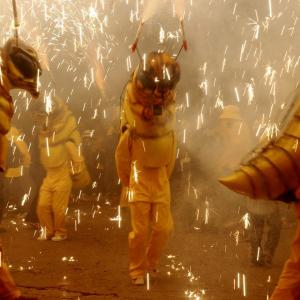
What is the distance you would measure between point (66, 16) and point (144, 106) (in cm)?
938

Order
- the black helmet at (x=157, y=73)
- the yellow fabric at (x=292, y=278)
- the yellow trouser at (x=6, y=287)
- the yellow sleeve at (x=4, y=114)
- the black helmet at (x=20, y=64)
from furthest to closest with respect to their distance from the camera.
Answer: the black helmet at (x=157, y=73), the black helmet at (x=20, y=64), the yellow sleeve at (x=4, y=114), the yellow trouser at (x=6, y=287), the yellow fabric at (x=292, y=278)

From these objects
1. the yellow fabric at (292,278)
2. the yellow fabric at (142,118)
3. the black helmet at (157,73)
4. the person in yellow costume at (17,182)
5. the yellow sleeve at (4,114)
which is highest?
the black helmet at (157,73)

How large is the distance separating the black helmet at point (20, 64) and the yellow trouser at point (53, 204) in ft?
12.1

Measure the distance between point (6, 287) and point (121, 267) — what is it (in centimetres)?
267

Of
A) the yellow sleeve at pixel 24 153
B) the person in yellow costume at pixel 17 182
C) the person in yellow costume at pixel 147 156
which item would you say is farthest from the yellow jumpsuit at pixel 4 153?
the person in yellow costume at pixel 17 182

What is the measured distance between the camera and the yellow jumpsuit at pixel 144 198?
5.80 meters

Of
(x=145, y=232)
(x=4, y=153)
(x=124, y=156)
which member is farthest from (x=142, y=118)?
(x=4, y=153)

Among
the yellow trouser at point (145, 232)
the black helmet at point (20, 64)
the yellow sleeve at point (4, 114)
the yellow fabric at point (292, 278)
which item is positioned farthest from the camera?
the yellow trouser at point (145, 232)

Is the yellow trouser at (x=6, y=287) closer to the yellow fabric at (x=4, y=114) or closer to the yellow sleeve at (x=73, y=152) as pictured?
the yellow fabric at (x=4, y=114)

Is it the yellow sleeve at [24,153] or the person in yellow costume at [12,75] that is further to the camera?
the yellow sleeve at [24,153]

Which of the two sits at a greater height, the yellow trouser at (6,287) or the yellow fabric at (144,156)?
the yellow fabric at (144,156)

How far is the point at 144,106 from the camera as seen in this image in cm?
564

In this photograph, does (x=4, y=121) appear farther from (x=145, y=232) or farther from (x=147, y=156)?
(x=145, y=232)

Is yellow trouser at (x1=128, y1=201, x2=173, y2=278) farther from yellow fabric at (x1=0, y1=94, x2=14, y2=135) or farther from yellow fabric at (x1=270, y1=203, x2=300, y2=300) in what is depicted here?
yellow fabric at (x1=270, y1=203, x2=300, y2=300)
